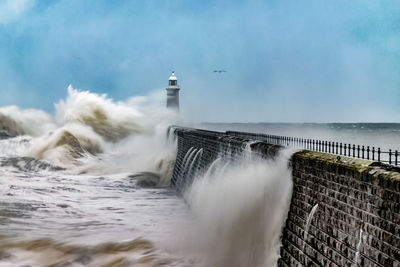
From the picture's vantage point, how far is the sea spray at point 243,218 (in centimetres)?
1175

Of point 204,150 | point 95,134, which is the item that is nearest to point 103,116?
point 95,134

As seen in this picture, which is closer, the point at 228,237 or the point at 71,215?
the point at 228,237

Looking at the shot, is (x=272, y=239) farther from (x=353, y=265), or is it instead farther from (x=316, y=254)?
(x=353, y=265)

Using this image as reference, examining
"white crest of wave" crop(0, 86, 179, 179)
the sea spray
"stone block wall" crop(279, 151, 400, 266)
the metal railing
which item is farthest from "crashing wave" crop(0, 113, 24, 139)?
"stone block wall" crop(279, 151, 400, 266)

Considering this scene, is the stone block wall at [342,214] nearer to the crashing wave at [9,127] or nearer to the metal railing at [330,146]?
the metal railing at [330,146]

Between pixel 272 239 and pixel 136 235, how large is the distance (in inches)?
251

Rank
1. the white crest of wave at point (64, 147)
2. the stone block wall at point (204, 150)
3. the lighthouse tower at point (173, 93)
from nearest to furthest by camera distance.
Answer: the stone block wall at point (204, 150), the white crest of wave at point (64, 147), the lighthouse tower at point (173, 93)

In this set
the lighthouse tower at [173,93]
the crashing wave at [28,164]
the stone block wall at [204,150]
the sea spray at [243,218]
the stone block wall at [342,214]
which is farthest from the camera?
the lighthouse tower at [173,93]

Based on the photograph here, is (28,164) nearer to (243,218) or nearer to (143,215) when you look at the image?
(143,215)

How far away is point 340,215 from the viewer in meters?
8.45

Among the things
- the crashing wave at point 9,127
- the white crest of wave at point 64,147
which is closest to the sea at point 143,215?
the white crest of wave at point 64,147

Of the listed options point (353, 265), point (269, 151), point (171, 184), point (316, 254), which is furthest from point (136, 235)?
point (171, 184)

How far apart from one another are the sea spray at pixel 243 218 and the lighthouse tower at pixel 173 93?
52.9 metres

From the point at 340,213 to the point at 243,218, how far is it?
223 inches
